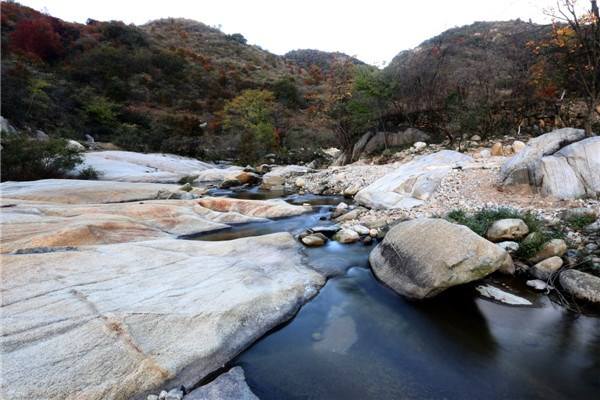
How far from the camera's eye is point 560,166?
20.2 feet

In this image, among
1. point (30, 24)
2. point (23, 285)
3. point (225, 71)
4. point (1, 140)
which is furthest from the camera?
point (225, 71)

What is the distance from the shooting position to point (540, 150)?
21.8 feet

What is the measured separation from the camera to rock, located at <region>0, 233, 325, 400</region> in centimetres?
246

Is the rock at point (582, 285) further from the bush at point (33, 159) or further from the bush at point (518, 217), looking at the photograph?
the bush at point (33, 159)

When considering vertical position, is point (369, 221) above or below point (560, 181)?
below

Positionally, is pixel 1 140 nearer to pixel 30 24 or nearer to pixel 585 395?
pixel 585 395

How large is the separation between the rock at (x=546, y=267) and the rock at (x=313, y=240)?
3413 millimetres

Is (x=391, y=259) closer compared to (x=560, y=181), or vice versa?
(x=391, y=259)

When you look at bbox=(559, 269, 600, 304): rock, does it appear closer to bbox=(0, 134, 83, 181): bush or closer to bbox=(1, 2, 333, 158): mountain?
bbox=(0, 134, 83, 181): bush

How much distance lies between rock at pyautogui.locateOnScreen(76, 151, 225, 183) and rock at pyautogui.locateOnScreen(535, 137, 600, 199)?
42.7 feet

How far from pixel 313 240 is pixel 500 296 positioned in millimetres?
3188

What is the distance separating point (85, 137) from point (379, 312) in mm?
26205

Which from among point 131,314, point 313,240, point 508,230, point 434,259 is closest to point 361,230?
point 313,240

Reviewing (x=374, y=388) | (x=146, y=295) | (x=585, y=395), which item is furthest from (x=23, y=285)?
(x=585, y=395)
